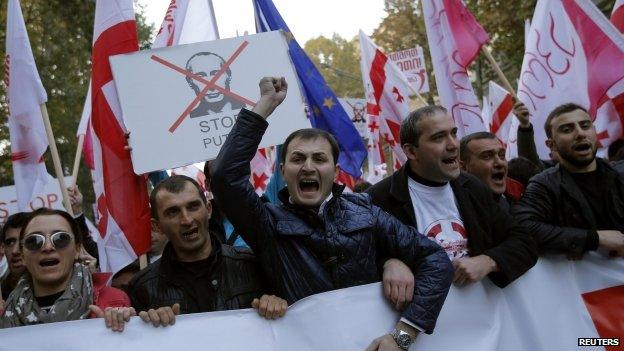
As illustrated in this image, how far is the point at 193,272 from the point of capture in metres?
3.01

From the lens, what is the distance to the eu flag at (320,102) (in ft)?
17.7

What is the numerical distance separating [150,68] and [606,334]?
9.87ft

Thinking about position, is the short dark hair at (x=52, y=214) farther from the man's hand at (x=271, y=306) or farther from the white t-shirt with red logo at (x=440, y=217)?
the white t-shirt with red logo at (x=440, y=217)

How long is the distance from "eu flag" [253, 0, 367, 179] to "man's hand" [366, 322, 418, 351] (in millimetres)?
2748

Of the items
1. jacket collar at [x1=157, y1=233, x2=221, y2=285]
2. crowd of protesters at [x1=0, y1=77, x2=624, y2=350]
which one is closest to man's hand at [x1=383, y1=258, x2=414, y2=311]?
crowd of protesters at [x1=0, y1=77, x2=624, y2=350]

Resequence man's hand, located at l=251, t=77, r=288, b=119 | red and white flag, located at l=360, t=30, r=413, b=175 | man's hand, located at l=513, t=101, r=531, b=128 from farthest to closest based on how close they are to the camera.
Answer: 1. red and white flag, located at l=360, t=30, r=413, b=175
2. man's hand, located at l=513, t=101, r=531, b=128
3. man's hand, located at l=251, t=77, r=288, b=119

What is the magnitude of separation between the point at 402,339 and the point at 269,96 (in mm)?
1102

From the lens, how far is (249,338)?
2832 millimetres

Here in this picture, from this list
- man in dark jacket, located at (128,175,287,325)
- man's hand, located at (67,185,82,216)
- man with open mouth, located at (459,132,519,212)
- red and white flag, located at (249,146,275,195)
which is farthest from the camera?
red and white flag, located at (249,146,275,195)

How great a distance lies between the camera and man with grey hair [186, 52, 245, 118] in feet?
14.3

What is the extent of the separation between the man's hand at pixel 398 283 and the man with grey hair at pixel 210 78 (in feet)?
6.37

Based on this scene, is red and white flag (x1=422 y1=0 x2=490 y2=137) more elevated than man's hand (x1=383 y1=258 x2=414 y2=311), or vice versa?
red and white flag (x1=422 y1=0 x2=490 y2=137)

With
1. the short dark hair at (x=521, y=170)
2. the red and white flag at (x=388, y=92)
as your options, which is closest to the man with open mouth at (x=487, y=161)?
the short dark hair at (x=521, y=170)

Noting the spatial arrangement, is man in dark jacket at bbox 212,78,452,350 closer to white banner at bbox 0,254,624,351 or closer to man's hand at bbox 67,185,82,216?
white banner at bbox 0,254,624,351
